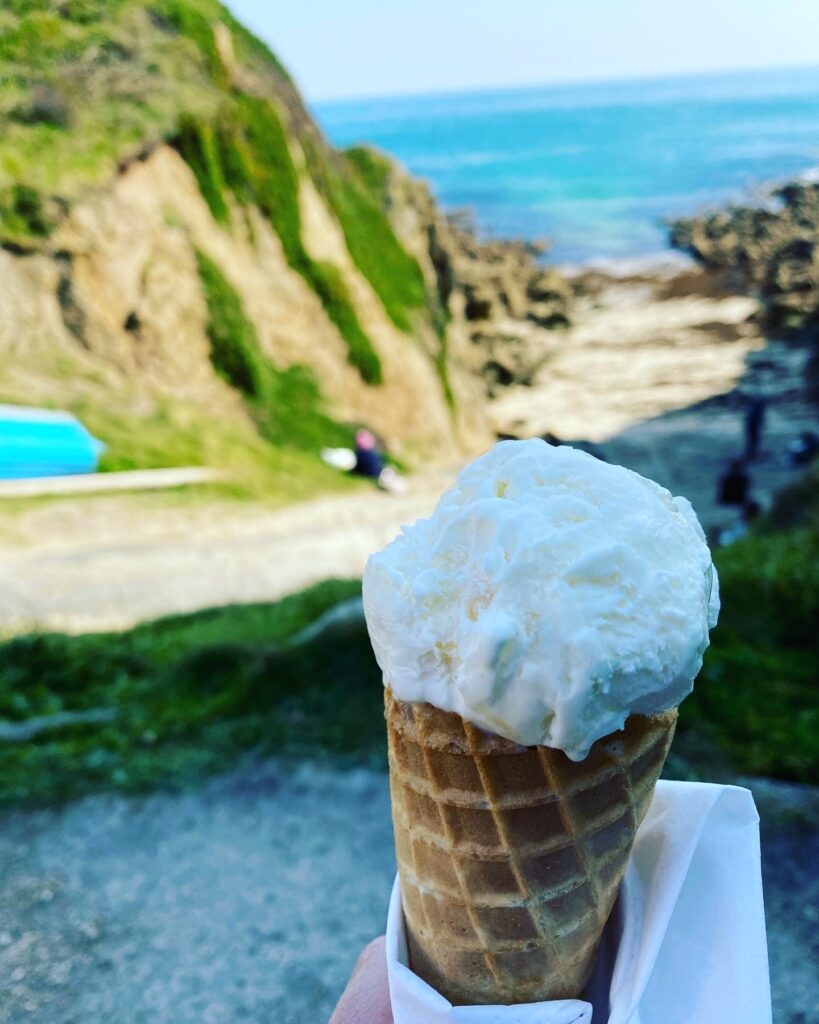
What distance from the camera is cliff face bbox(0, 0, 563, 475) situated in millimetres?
15070

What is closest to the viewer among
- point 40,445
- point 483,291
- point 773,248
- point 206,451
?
point 40,445

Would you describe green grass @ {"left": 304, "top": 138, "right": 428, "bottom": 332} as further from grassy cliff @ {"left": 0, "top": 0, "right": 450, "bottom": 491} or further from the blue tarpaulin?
the blue tarpaulin

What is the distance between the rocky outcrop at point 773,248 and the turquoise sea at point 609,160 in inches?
149

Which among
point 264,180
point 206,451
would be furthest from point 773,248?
point 206,451

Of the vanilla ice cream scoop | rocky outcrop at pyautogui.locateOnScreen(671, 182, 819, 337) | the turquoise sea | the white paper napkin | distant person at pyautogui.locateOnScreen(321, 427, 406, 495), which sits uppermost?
the vanilla ice cream scoop

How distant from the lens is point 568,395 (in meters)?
28.4

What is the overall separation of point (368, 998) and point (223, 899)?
3.04 metres

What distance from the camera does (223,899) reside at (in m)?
5.10

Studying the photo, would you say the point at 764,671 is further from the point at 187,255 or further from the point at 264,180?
the point at 264,180

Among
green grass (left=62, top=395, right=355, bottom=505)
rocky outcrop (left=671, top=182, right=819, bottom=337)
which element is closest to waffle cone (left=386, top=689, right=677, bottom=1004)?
green grass (left=62, top=395, right=355, bottom=505)

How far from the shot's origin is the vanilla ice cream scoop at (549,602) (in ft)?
5.53

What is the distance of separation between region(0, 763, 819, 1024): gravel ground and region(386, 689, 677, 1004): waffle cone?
2.63m

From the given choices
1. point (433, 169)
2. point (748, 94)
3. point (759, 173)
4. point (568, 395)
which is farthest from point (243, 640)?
point (748, 94)

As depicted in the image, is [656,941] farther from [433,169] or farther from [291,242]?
[433,169]
